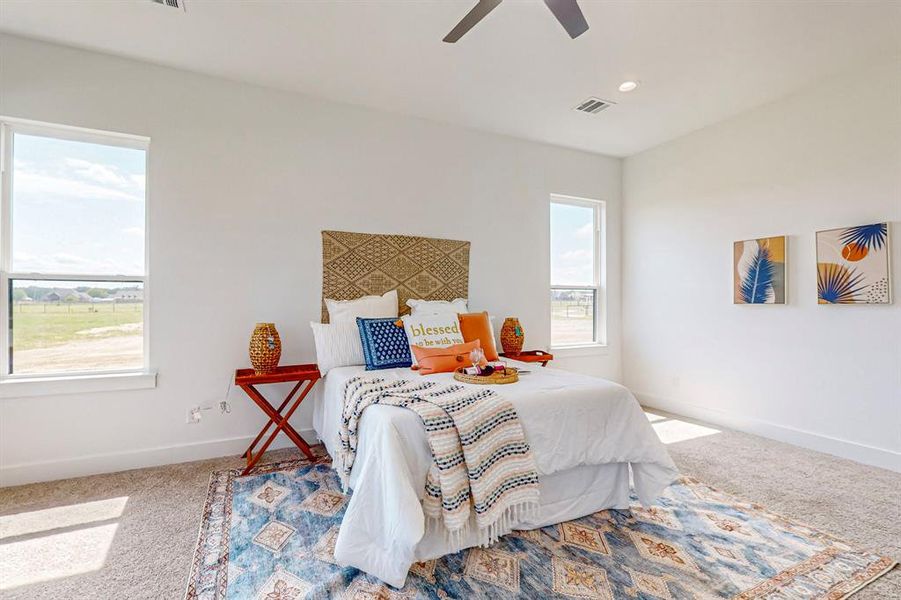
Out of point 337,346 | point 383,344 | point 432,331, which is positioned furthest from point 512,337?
point 337,346

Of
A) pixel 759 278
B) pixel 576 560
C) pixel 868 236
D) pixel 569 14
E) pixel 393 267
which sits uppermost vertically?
pixel 569 14

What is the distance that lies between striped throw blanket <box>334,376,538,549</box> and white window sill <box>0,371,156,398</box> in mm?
1784

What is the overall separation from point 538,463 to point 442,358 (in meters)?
1.05

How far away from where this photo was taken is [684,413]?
4.32 metres

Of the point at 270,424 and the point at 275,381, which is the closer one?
the point at 275,381

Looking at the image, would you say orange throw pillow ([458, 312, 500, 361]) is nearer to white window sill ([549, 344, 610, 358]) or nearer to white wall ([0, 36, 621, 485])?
white wall ([0, 36, 621, 485])

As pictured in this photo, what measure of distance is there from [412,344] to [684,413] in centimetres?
304

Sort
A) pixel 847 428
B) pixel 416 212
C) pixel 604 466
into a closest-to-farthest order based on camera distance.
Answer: pixel 604 466 < pixel 847 428 < pixel 416 212

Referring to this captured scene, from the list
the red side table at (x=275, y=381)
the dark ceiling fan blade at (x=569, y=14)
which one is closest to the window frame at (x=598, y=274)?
the dark ceiling fan blade at (x=569, y=14)

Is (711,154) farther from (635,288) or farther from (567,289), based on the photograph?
(567,289)

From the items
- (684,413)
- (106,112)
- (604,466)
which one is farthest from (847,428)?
(106,112)

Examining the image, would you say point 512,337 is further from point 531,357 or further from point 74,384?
point 74,384

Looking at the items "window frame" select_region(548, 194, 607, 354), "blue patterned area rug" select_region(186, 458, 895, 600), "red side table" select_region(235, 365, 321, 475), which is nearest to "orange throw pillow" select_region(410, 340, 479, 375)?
"red side table" select_region(235, 365, 321, 475)

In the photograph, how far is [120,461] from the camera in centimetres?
288
